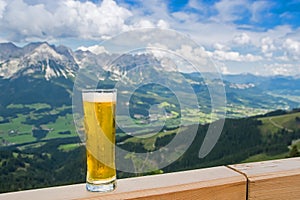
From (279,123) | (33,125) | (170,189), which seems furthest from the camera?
(33,125)

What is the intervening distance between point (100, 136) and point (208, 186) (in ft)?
1.03

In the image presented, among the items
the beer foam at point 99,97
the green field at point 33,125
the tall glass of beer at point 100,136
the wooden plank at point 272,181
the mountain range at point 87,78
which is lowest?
the green field at point 33,125

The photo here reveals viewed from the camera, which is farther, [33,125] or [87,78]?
[33,125]

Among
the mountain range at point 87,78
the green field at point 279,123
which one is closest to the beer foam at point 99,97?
the mountain range at point 87,78

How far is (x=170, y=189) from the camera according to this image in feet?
2.76

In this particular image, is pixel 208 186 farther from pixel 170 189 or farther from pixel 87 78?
pixel 87 78

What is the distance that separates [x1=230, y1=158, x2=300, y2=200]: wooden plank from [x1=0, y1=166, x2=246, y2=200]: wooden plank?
33mm

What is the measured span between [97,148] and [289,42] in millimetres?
80465

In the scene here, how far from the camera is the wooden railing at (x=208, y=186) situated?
801 millimetres

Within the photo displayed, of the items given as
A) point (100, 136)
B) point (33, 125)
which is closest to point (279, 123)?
point (33, 125)

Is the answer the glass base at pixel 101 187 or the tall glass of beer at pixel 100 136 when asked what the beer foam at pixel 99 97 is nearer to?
the tall glass of beer at pixel 100 136

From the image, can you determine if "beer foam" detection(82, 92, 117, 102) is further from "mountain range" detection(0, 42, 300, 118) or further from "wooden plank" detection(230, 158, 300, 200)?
"wooden plank" detection(230, 158, 300, 200)

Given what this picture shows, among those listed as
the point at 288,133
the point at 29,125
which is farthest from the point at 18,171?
the point at 288,133

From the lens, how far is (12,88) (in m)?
50.3
